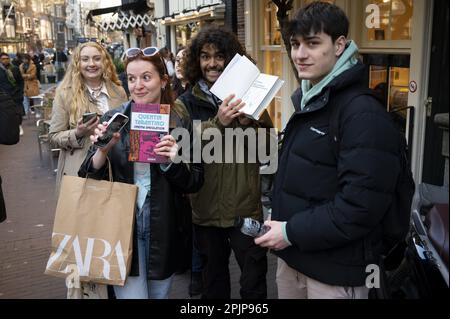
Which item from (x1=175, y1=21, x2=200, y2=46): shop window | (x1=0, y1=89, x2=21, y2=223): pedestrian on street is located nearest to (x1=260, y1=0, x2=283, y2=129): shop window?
(x1=0, y1=89, x2=21, y2=223): pedestrian on street

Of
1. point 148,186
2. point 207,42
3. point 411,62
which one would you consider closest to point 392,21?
point 411,62

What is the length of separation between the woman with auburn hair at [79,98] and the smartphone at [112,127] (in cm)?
89

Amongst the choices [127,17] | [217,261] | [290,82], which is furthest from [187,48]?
[127,17]

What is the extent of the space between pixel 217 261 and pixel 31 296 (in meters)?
1.93

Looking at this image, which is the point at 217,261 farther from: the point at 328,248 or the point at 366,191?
the point at 366,191

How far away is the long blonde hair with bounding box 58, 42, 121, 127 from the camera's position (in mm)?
3297

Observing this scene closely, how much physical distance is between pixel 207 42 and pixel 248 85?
21.4 inches

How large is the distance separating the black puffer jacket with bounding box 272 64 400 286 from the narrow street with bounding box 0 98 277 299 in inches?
78.6

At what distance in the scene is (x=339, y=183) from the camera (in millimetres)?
1728

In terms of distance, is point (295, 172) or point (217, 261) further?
point (217, 261)

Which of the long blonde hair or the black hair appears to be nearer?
the black hair

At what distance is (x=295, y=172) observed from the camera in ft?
6.12

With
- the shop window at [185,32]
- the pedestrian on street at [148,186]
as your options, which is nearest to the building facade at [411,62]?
the pedestrian on street at [148,186]

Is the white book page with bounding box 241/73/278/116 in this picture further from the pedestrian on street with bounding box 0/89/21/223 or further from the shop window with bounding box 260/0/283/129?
the shop window with bounding box 260/0/283/129
